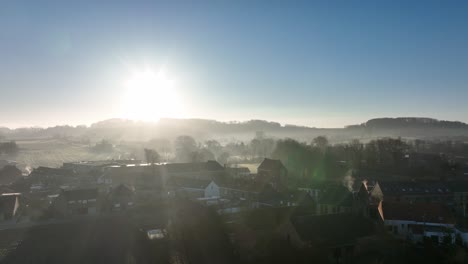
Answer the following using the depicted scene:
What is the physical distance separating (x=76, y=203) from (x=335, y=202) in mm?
19320

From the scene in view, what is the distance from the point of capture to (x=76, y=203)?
2594cm

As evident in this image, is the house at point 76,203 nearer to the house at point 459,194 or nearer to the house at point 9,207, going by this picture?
the house at point 9,207

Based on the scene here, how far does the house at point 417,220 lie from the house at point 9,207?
2522cm

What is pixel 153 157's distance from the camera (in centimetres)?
4538

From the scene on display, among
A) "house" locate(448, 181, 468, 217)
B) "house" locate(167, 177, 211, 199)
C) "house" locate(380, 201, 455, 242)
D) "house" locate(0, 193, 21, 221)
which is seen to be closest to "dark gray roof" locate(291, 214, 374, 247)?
"house" locate(380, 201, 455, 242)

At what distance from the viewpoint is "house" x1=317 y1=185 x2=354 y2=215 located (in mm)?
23234

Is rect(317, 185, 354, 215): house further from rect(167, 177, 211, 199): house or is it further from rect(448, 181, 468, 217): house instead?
rect(167, 177, 211, 199): house

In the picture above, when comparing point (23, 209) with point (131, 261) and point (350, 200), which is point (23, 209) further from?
point (350, 200)

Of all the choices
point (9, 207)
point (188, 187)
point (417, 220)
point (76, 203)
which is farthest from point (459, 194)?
point (9, 207)

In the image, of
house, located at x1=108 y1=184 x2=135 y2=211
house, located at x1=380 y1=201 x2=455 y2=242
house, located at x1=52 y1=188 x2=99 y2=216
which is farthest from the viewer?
house, located at x1=108 y1=184 x2=135 y2=211

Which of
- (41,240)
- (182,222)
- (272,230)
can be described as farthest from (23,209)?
(272,230)

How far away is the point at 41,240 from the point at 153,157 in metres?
26.4

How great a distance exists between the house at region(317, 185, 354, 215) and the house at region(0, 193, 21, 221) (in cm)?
2202

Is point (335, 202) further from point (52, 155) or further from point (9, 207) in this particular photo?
point (52, 155)
